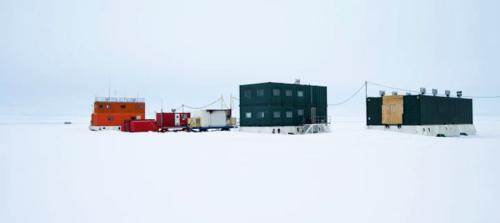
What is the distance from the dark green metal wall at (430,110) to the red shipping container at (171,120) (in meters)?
26.1

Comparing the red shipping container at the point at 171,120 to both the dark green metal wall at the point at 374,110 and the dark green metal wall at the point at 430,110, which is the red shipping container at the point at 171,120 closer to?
the dark green metal wall at the point at 374,110

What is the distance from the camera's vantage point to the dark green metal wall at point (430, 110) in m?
48.2

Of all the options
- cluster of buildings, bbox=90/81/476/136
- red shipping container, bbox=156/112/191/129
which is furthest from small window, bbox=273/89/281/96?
red shipping container, bbox=156/112/191/129

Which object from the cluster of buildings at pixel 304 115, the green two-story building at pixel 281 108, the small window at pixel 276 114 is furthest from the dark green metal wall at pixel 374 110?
the small window at pixel 276 114

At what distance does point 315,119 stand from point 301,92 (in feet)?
→ 14.3

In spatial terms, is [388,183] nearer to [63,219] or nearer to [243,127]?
[63,219]

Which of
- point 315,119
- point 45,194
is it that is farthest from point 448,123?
point 45,194

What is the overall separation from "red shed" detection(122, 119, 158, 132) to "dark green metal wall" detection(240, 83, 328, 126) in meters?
12.8

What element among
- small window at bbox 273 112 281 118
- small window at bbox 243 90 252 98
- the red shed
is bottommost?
the red shed

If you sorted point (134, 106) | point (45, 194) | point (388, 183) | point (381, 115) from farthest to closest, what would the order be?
point (134, 106), point (381, 115), point (388, 183), point (45, 194)

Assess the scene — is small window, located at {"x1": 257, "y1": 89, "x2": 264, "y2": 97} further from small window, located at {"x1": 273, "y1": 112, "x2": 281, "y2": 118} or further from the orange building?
the orange building

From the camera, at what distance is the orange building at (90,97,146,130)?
61.8 m

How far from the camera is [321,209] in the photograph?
1072 centimetres

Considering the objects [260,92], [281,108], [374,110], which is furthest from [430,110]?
[260,92]
